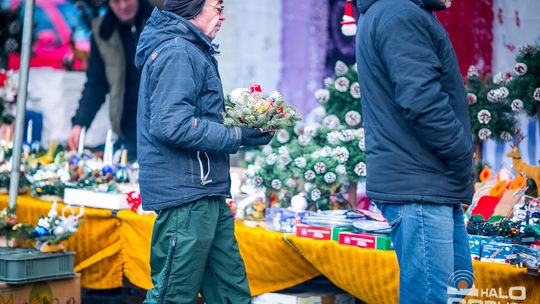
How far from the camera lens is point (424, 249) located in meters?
3.04

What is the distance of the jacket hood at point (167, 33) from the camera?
3.64 meters

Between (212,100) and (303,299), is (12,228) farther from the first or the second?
(212,100)

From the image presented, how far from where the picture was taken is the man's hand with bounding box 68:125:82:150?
733 cm

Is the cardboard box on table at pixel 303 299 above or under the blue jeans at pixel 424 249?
under

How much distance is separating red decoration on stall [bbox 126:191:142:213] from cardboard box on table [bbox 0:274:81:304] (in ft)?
1.89

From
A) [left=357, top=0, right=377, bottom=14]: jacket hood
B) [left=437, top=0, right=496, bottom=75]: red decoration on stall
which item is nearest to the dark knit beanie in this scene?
[left=357, top=0, right=377, bottom=14]: jacket hood

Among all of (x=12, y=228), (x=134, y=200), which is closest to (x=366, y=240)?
(x=134, y=200)

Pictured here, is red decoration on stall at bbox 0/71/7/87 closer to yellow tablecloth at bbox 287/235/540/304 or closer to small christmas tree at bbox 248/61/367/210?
small christmas tree at bbox 248/61/367/210

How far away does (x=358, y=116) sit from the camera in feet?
17.4

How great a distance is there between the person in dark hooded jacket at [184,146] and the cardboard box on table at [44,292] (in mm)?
1440

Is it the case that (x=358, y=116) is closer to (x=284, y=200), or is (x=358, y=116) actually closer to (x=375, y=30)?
(x=284, y=200)

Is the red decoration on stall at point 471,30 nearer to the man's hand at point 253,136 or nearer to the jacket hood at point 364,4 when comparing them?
the man's hand at point 253,136

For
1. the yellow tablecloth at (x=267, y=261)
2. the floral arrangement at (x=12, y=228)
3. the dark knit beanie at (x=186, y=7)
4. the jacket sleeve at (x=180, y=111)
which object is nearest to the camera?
the jacket sleeve at (x=180, y=111)

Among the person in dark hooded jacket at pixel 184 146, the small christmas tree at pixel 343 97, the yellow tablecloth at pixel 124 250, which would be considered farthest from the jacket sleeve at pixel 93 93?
the person in dark hooded jacket at pixel 184 146
